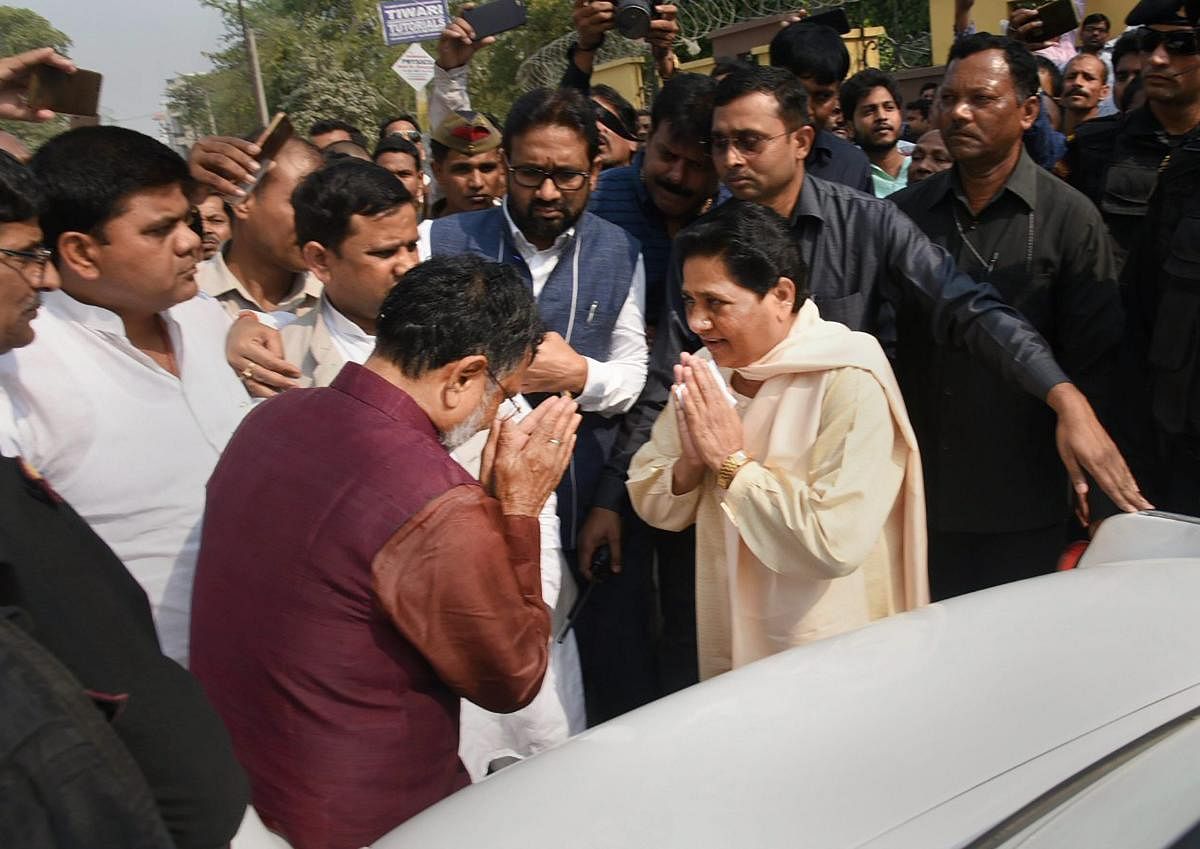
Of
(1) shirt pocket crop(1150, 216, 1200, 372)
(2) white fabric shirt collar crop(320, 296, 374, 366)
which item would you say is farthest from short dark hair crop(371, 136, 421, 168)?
(1) shirt pocket crop(1150, 216, 1200, 372)

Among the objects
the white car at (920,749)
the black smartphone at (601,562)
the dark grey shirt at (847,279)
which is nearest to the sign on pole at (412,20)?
the dark grey shirt at (847,279)

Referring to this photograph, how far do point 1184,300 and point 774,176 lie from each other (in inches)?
48.7

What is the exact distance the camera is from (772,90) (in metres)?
2.86

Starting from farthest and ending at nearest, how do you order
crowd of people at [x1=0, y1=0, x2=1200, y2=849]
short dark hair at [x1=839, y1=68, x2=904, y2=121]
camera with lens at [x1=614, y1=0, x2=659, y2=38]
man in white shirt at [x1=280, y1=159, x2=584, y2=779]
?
short dark hair at [x1=839, y1=68, x2=904, y2=121] → camera with lens at [x1=614, y1=0, x2=659, y2=38] → man in white shirt at [x1=280, y1=159, x2=584, y2=779] → crowd of people at [x1=0, y1=0, x2=1200, y2=849]

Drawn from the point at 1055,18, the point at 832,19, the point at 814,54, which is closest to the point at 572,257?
the point at 814,54

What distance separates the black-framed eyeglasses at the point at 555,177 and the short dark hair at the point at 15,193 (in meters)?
1.38

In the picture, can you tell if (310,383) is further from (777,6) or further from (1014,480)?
(777,6)

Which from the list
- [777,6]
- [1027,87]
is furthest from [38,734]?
[777,6]

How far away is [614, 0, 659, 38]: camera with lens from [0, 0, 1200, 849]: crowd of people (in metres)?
0.08

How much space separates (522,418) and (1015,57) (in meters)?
1.93

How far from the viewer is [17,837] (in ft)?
3.02

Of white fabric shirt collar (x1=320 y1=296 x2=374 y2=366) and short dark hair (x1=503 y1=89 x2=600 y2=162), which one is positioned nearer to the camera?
white fabric shirt collar (x1=320 y1=296 x2=374 y2=366)

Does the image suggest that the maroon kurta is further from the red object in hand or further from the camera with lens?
the camera with lens

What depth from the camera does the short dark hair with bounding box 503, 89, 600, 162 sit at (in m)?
2.93
